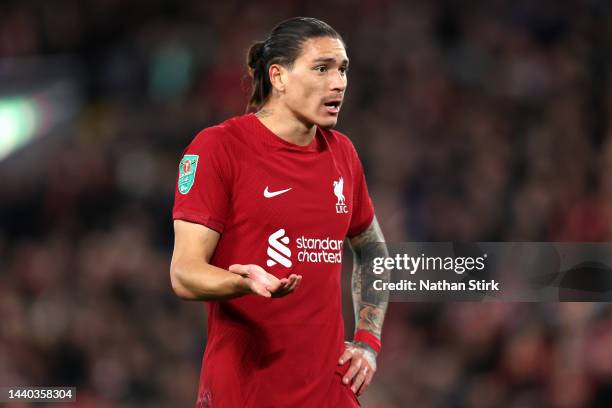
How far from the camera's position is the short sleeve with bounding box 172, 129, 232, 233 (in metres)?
2.62

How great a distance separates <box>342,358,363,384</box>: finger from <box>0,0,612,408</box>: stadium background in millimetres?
2240

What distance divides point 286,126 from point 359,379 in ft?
2.57

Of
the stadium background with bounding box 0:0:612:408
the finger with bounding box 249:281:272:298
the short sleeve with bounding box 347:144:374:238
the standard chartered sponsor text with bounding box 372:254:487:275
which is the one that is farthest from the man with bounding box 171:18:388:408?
the stadium background with bounding box 0:0:612:408

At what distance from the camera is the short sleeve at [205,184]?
262cm

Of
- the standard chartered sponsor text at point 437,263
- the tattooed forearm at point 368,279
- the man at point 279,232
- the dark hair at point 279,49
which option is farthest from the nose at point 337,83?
the standard chartered sponsor text at point 437,263

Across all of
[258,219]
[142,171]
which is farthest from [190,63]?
[258,219]

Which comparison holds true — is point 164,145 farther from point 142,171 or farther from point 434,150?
point 434,150

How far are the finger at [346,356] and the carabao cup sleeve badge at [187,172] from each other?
0.68 m

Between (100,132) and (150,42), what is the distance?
84 centimetres

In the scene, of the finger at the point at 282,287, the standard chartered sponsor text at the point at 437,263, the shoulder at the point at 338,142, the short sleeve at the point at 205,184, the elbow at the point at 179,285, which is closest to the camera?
the finger at the point at 282,287

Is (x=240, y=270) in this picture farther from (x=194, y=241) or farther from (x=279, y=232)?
(x=279, y=232)

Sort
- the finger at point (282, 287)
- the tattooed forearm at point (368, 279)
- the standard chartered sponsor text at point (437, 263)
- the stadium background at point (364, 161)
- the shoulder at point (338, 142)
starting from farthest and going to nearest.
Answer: the stadium background at point (364, 161), the standard chartered sponsor text at point (437, 263), the tattooed forearm at point (368, 279), the shoulder at point (338, 142), the finger at point (282, 287)

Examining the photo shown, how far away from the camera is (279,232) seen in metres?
2.73

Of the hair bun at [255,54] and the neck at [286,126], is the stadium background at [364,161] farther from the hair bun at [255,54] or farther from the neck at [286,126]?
the neck at [286,126]
